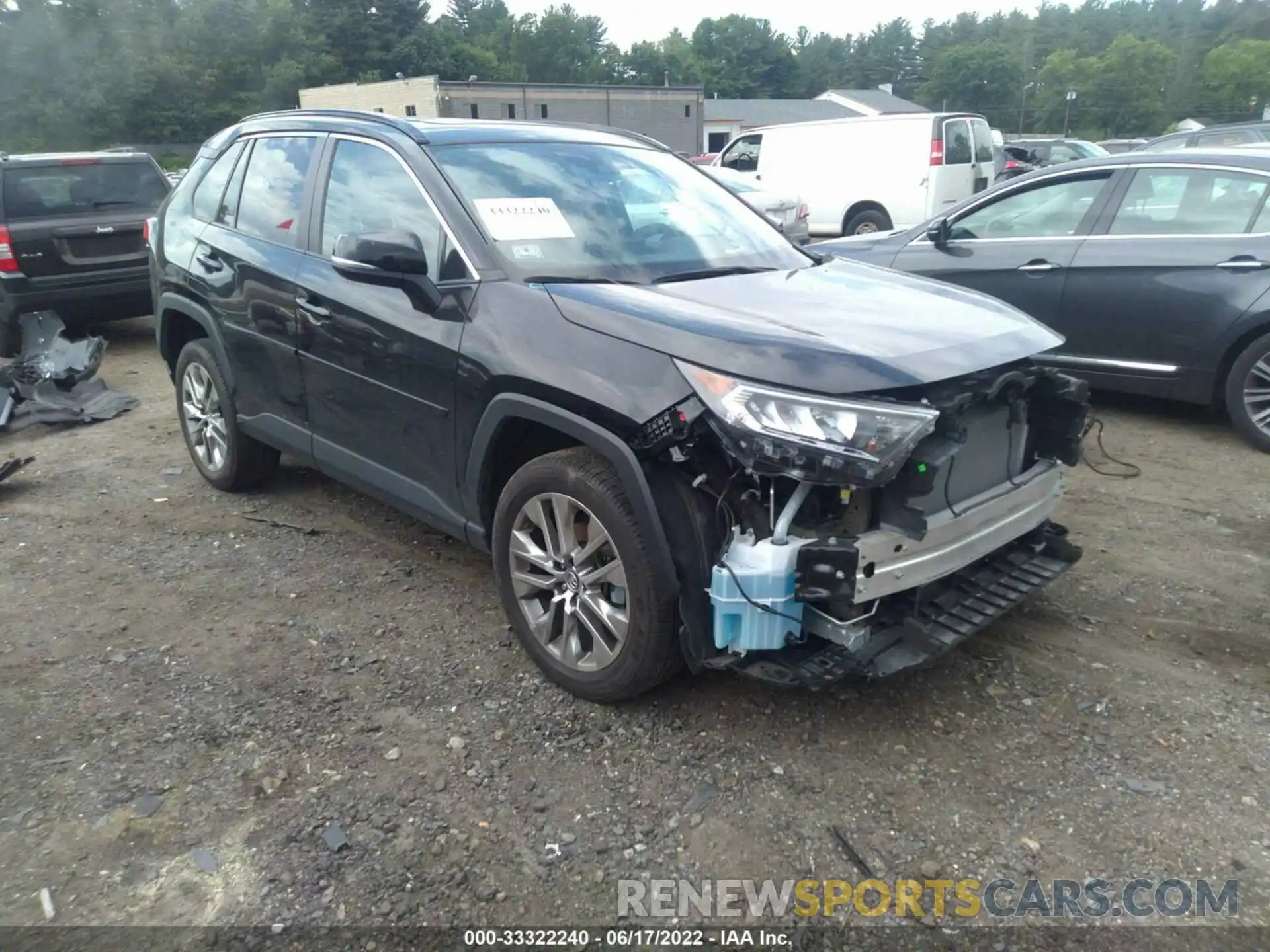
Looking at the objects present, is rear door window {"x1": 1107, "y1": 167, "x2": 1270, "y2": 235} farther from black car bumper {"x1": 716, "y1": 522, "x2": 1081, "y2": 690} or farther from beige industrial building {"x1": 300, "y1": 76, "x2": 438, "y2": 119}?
beige industrial building {"x1": 300, "y1": 76, "x2": 438, "y2": 119}

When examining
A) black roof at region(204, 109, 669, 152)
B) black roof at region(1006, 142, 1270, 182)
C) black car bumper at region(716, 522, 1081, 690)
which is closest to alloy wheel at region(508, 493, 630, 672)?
black car bumper at region(716, 522, 1081, 690)

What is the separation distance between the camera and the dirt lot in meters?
2.59

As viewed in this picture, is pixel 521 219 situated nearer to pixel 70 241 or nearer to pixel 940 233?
pixel 940 233

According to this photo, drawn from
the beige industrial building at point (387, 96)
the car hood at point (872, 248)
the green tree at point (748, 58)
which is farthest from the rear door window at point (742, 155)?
the green tree at point (748, 58)

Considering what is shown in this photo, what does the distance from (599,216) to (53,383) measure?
5374 mm

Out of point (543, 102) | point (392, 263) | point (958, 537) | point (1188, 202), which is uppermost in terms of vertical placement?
point (543, 102)

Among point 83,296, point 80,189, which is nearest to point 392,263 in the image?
point 83,296

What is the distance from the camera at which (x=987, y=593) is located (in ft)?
10.5

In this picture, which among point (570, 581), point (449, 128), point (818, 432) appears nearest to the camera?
point (818, 432)

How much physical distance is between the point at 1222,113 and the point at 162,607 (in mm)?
80051

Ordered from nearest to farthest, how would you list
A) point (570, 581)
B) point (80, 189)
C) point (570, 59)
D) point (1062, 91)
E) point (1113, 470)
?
point (570, 581) < point (1113, 470) < point (80, 189) < point (1062, 91) < point (570, 59)

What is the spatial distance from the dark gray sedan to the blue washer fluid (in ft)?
13.3

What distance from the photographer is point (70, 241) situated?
847 centimetres

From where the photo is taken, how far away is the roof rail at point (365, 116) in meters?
3.85
